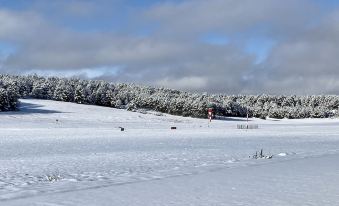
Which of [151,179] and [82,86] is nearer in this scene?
[151,179]

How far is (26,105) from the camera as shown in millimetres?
109688

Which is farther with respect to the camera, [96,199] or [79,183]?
[79,183]

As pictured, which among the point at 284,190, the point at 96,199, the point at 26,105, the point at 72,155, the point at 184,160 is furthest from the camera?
the point at 26,105

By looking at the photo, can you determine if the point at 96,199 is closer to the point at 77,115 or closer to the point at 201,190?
the point at 201,190

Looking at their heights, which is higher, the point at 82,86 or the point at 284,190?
the point at 82,86

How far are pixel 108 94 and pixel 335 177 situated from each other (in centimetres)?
12475

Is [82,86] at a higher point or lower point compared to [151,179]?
higher

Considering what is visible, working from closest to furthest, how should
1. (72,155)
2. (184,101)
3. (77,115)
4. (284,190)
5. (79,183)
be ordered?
(284,190)
(79,183)
(72,155)
(77,115)
(184,101)

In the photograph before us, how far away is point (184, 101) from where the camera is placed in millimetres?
135375

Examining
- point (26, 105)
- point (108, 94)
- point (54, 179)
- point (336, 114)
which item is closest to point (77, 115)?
point (26, 105)

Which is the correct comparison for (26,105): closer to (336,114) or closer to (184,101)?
(184,101)

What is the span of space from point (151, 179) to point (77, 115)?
3258 inches

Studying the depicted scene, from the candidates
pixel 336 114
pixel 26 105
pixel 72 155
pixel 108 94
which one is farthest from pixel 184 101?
pixel 72 155

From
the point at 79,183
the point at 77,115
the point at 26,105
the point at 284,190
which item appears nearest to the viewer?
the point at 284,190
